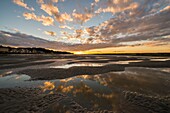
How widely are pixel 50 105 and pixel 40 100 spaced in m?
0.98

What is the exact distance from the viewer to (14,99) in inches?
251

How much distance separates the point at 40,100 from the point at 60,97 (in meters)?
1.13

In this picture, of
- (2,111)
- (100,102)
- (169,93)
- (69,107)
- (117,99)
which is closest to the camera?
(2,111)

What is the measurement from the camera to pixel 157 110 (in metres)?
5.10

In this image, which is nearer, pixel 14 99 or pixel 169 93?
pixel 14 99

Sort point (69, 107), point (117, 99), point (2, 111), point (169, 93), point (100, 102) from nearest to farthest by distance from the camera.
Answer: point (2, 111), point (69, 107), point (100, 102), point (117, 99), point (169, 93)

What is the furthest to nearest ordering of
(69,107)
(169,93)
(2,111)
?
(169,93)
(69,107)
(2,111)

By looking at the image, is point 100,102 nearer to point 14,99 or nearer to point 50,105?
point 50,105

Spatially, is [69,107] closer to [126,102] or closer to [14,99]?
[126,102]

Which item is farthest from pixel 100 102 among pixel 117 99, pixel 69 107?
pixel 69 107

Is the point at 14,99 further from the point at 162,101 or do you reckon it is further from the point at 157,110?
the point at 162,101

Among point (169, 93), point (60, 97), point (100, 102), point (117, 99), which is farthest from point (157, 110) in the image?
point (60, 97)

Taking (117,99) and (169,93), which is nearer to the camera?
(117,99)

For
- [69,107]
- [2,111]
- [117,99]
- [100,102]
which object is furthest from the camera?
[117,99]
